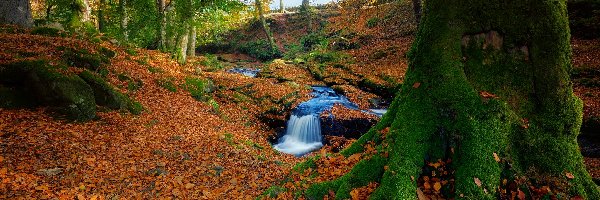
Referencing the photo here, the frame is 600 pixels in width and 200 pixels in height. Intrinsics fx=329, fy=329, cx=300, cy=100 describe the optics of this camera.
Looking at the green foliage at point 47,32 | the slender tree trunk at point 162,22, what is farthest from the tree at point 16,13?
the slender tree trunk at point 162,22

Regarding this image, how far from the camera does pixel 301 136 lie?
1397 centimetres

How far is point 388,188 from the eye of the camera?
3814 mm

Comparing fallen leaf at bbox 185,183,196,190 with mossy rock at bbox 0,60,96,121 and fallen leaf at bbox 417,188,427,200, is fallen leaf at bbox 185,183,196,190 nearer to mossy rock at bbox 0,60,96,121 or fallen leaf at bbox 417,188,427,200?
mossy rock at bbox 0,60,96,121

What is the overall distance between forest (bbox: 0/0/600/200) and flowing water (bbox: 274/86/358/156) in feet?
0.21

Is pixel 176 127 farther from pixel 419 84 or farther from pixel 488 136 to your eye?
pixel 488 136

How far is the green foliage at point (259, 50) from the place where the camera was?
3134cm

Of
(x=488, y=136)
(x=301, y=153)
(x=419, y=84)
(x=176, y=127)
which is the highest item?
(x=419, y=84)

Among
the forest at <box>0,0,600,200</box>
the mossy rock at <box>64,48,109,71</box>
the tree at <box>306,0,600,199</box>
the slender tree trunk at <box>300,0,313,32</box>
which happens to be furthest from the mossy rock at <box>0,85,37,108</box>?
the slender tree trunk at <box>300,0,313,32</box>

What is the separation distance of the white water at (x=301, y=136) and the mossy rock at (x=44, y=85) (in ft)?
23.0

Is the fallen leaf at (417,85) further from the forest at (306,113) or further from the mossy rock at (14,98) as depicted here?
the mossy rock at (14,98)

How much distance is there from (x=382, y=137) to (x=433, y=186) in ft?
3.55

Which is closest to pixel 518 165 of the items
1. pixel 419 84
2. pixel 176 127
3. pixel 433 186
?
pixel 433 186

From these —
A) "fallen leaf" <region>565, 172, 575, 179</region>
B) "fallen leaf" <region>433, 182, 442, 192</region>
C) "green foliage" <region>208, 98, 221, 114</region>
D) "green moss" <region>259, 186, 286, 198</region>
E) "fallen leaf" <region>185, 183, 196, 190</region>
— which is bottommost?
"fallen leaf" <region>185, 183, 196, 190</region>

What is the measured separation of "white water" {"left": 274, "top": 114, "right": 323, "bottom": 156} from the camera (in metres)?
13.3
